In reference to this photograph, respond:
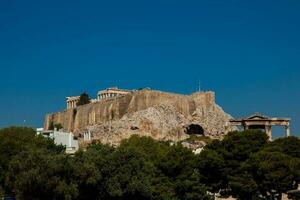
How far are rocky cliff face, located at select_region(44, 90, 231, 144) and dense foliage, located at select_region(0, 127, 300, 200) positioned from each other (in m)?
55.7

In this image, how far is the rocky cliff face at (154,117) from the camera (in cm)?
12675


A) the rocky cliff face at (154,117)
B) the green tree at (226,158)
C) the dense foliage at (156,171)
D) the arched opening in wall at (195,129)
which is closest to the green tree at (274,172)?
the dense foliage at (156,171)

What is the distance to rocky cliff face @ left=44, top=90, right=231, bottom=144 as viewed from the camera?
416 ft

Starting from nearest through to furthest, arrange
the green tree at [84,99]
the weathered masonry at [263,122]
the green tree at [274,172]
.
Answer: the green tree at [274,172] < the weathered masonry at [263,122] < the green tree at [84,99]

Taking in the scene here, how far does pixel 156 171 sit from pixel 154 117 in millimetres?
64879

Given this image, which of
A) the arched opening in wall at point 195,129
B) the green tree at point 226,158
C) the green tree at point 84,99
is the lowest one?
the green tree at point 226,158

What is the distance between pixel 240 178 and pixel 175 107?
72.5m

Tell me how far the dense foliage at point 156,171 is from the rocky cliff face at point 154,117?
183 ft

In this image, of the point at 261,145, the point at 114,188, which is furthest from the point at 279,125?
the point at 114,188

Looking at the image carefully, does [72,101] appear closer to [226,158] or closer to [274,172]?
[226,158]

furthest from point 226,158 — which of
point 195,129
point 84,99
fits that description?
point 84,99

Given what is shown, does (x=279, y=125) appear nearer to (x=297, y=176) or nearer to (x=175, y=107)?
(x=175, y=107)

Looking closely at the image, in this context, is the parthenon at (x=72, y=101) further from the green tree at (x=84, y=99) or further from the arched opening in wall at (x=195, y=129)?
the arched opening in wall at (x=195, y=129)

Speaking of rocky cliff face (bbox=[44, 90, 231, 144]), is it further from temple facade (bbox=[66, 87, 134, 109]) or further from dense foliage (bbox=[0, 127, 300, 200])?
dense foliage (bbox=[0, 127, 300, 200])
